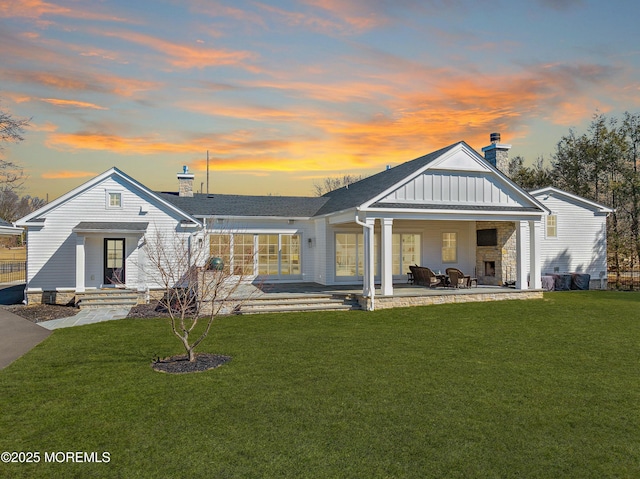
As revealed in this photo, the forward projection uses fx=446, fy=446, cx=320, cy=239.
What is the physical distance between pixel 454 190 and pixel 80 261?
1300cm

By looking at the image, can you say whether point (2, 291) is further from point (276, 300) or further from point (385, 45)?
point (385, 45)

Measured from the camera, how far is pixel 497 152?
18453 millimetres

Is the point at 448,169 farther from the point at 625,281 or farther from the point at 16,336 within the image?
the point at 625,281

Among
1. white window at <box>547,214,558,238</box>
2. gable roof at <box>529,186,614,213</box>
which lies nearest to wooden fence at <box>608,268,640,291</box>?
gable roof at <box>529,186,614,213</box>

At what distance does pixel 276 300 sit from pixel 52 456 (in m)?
9.70

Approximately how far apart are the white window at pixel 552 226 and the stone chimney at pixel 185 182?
16.7m

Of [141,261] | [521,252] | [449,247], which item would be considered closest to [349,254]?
[449,247]

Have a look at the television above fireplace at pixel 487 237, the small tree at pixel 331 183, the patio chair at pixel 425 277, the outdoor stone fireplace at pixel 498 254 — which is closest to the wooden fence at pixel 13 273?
the patio chair at pixel 425 277

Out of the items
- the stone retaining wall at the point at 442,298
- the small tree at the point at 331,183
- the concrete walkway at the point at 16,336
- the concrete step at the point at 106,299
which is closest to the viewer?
the concrete walkway at the point at 16,336

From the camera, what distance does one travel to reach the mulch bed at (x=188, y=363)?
7.38 m

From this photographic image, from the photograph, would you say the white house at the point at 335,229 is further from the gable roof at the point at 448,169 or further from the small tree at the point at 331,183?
the small tree at the point at 331,183

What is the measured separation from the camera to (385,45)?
13492mm

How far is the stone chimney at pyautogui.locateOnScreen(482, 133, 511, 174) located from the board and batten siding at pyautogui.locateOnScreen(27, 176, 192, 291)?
12.9 m

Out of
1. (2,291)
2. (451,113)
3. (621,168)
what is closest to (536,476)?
(451,113)
